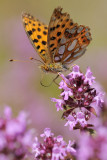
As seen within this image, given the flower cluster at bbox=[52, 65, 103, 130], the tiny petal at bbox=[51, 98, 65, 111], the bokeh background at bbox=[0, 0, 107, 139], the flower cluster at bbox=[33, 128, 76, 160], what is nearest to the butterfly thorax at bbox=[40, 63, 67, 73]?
the flower cluster at bbox=[52, 65, 103, 130]

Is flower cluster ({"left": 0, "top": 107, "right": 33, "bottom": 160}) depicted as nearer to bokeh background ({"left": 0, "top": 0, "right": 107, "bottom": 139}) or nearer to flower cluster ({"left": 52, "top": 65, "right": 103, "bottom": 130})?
flower cluster ({"left": 52, "top": 65, "right": 103, "bottom": 130})

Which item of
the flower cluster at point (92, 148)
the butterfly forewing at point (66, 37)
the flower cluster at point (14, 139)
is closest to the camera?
the flower cluster at point (92, 148)

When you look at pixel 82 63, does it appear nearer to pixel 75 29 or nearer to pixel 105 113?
pixel 75 29

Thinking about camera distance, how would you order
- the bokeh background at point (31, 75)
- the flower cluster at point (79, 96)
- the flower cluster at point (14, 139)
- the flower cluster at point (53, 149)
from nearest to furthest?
1. the flower cluster at point (14, 139)
2. the flower cluster at point (53, 149)
3. the flower cluster at point (79, 96)
4. the bokeh background at point (31, 75)

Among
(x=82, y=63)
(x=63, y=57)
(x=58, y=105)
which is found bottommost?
(x=58, y=105)

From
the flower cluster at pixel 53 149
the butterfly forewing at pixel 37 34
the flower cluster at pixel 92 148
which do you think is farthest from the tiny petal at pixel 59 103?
the butterfly forewing at pixel 37 34

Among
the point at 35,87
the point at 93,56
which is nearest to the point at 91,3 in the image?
the point at 93,56

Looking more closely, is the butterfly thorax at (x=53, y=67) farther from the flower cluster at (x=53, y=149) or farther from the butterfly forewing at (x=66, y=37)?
the flower cluster at (x=53, y=149)
